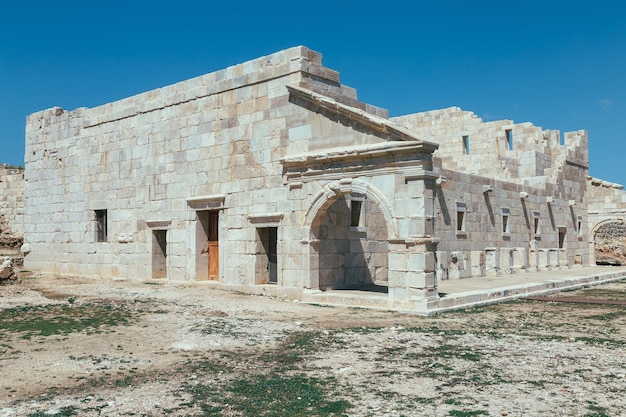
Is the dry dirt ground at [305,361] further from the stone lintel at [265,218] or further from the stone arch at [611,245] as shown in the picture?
the stone arch at [611,245]

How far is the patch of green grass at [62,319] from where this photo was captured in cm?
854

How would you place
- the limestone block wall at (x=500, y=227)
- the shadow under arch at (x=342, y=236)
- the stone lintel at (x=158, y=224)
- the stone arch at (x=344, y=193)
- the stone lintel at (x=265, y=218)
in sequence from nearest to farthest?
the stone arch at (x=344, y=193) < the shadow under arch at (x=342, y=236) < the stone lintel at (x=265, y=218) < the stone lintel at (x=158, y=224) < the limestone block wall at (x=500, y=227)

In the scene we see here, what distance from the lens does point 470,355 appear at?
6.97 m

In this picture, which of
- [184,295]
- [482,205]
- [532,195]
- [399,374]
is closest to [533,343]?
[399,374]

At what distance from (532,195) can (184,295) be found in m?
15.1

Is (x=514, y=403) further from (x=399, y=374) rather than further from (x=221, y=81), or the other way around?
(x=221, y=81)

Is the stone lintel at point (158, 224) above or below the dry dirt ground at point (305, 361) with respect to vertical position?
above

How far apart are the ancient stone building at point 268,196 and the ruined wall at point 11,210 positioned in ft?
6.45

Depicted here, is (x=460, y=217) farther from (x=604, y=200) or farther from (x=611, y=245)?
(x=611, y=245)

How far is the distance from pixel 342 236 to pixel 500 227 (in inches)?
350

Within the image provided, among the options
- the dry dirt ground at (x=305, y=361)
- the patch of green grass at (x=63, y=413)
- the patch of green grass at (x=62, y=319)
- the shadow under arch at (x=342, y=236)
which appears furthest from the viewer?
the shadow under arch at (x=342, y=236)

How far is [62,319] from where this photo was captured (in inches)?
375

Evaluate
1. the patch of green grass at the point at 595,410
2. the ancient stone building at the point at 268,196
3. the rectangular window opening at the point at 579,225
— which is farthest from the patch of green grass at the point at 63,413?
the rectangular window opening at the point at 579,225

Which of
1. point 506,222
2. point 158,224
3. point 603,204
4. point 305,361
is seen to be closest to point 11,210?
point 158,224
